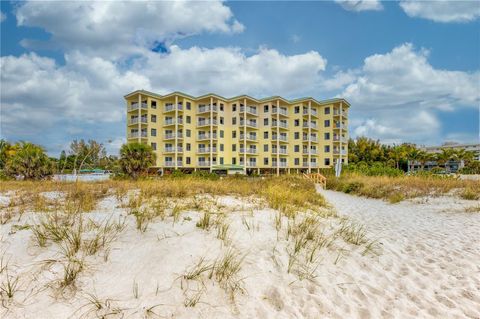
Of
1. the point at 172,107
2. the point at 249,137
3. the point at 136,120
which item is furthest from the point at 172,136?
the point at 249,137

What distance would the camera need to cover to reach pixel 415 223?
7281mm

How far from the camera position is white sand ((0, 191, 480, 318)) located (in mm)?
2594

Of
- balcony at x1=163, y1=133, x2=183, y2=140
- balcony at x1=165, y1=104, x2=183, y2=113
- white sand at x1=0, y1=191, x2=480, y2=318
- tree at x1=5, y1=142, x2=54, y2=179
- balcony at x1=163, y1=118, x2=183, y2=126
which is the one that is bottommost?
white sand at x1=0, y1=191, x2=480, y2=318

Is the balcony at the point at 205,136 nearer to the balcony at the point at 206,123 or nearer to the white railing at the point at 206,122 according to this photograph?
the balcony at the point at 206,123

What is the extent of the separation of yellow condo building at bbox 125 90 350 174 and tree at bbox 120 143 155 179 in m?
15.4

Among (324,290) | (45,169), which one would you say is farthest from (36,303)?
(45,169)

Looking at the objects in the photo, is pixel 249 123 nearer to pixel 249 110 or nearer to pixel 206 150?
pixel 249 110

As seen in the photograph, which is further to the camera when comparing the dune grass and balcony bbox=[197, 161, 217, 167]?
balcony bbox=[197, 161, 217, 167]

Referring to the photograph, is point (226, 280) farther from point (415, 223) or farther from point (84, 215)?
point (415, 223)

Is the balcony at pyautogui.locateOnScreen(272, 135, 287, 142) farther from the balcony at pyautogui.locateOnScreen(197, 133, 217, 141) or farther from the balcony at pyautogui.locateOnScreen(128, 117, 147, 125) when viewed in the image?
the balcony at pyautogui.locateOnScreen(128, 117, 147, 125)

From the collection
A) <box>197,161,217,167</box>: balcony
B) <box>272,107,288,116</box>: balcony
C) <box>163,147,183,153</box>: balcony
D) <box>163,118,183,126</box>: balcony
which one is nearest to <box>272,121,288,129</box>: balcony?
<box>272,107,288,116</box>: balcony

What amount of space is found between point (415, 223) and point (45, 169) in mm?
21769

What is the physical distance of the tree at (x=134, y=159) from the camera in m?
21.7

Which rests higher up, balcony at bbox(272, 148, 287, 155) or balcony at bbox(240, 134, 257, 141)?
balcony at bbox(240, 134, 257, 141)
